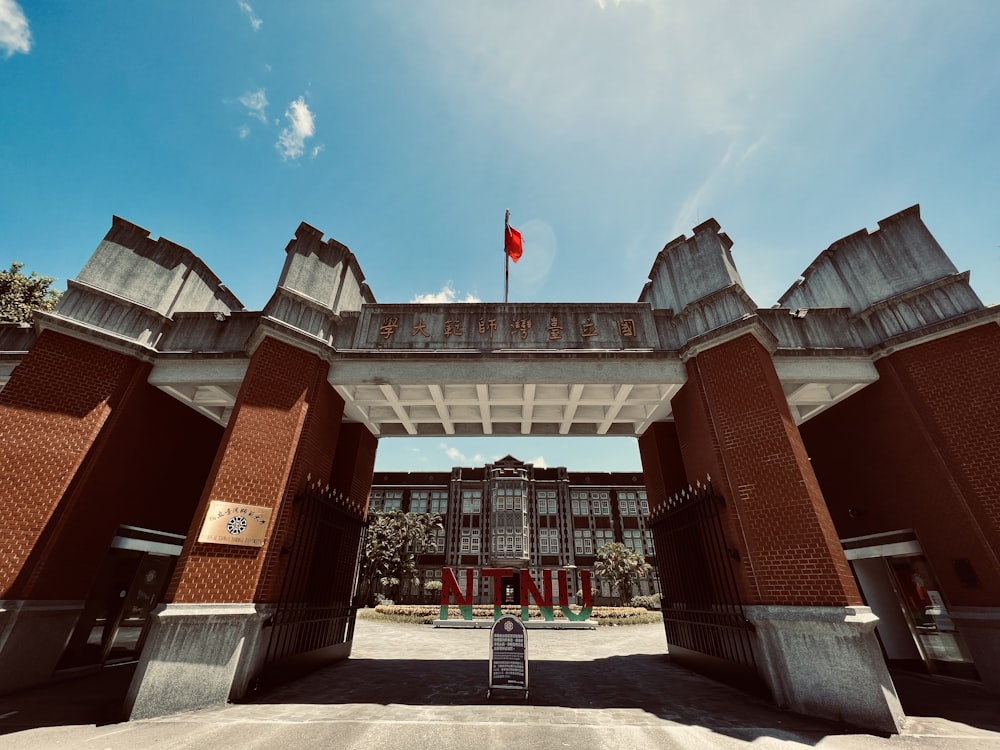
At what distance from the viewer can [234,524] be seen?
7191 millimetres

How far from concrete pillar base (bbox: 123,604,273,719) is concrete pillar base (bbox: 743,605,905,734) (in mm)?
8733

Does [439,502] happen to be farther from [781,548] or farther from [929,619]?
[781,548]

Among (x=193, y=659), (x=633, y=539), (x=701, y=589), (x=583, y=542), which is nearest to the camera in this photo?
(x=193, y=659)

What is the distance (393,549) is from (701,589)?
3193 centimetres

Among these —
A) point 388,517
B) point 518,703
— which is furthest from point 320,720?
point 388,517

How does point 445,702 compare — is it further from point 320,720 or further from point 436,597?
point 436,597

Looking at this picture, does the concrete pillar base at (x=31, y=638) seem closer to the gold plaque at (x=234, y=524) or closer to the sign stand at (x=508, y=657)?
the gold plaque at (x=234, y=524)

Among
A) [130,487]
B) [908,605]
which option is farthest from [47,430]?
[908,605]

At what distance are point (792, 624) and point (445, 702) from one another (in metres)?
5.86

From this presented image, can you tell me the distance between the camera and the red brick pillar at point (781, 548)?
5.87 m

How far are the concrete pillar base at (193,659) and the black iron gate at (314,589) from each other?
1.85 feet

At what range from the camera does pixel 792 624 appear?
21.0 ft

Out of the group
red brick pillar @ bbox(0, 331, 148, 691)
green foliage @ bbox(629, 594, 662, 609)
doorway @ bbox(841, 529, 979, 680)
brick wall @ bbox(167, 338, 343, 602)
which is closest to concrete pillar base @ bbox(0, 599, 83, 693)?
red brick pillar @ bbox(0, 331, 148, 691)

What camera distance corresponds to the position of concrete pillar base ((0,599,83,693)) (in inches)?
273
